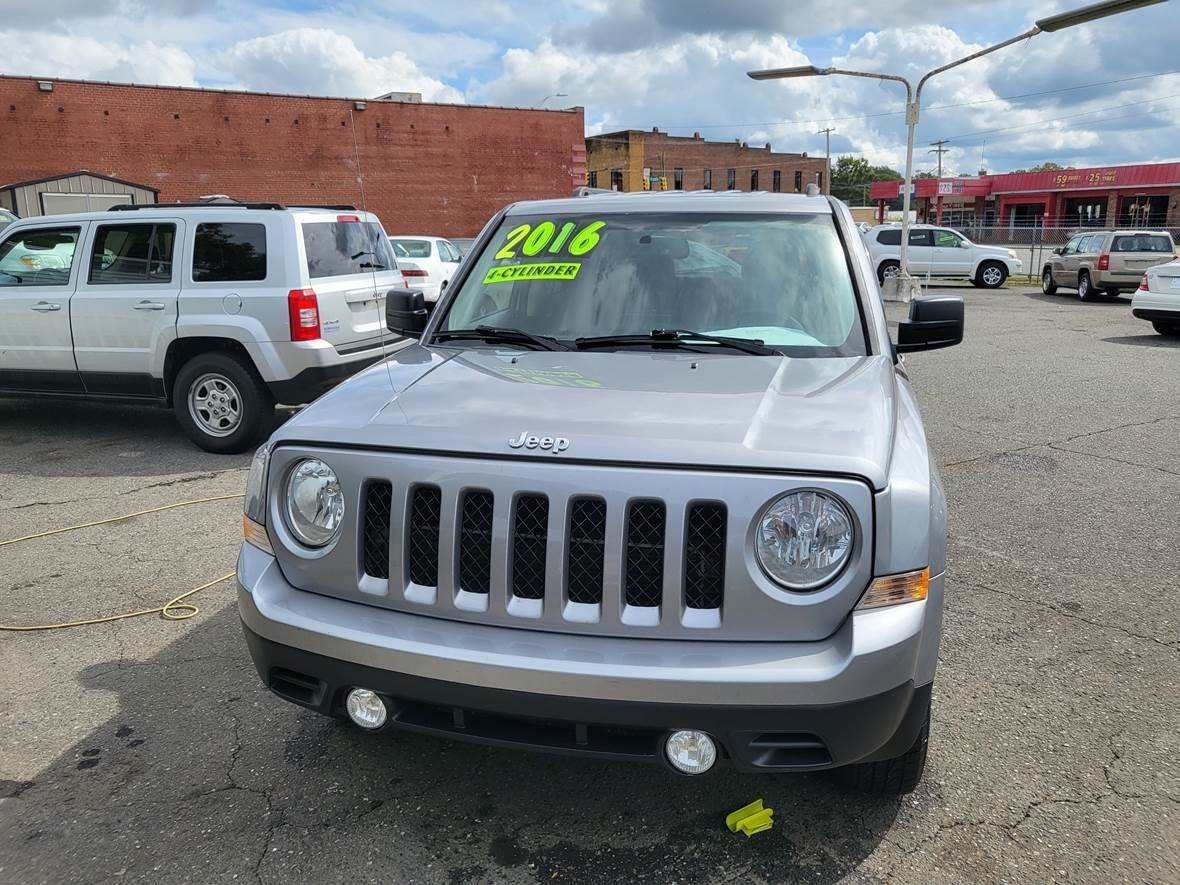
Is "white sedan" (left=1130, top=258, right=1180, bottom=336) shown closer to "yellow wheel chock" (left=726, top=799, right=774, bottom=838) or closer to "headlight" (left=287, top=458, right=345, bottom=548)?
"yellow wheel chock" (left=726, top=799, right=774, bottom=838)

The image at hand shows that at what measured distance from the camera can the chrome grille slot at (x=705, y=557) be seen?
86.3 inches

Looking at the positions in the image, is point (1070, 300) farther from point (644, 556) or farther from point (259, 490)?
point (259, 490)

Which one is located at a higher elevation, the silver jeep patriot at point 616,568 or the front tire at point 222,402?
the silver jeep patriot at point 616,568

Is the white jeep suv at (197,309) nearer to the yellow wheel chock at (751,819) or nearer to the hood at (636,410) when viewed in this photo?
the hood at (636,410)

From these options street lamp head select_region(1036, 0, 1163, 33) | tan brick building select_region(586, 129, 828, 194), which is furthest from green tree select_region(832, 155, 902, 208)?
street lamp head select_region(1036, 0, 1163, 33)

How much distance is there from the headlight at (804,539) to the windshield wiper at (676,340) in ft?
3.58

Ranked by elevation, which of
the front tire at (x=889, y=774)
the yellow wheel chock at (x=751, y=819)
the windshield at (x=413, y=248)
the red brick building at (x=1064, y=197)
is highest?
the red brick building at (x=1064, y=197)

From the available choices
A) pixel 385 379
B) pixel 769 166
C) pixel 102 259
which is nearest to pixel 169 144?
pixel 102 259

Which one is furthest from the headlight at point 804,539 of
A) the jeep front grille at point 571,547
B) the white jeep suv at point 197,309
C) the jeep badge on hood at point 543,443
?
the white jeep suv at point 197,309

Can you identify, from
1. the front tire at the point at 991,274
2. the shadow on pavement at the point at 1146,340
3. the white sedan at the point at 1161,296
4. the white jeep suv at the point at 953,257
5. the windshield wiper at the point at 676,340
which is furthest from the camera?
the front tire at the point at 991,274

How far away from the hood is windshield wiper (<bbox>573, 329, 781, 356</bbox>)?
9cm

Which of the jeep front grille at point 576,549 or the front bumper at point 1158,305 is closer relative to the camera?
the jeep front grille at point 576,549

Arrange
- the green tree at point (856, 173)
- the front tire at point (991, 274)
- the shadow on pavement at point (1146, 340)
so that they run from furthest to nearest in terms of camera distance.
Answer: the green tree at point (856, 173)
the front tire at point (991, 274)
the shadow on pavement at point (1146, 340)

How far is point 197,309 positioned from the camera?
7.10 meters
